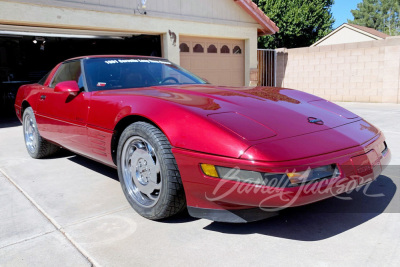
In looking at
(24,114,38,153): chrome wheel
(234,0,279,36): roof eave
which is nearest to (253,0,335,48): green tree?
(234,0,279,36): roof eave

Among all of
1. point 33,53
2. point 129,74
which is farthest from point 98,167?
point 33,53

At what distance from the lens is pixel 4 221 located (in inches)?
105

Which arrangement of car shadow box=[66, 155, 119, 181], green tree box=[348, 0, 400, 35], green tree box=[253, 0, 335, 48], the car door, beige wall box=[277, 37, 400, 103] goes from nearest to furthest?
the car door
car shadow box=[66, 155, 119, 181]
beige wall box=[277, 37, 400, 103]
green tree box=[253, 0, 335, 48]
green tree box=[348, 0, 400, 35]

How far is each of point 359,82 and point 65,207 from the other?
10646 millimetres

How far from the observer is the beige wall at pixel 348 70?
1038cm

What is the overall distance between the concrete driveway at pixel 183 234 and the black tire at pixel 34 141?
1.17m

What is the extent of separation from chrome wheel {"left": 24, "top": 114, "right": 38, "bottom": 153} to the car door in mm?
371

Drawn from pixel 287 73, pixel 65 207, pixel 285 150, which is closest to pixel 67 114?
pixel 65 207

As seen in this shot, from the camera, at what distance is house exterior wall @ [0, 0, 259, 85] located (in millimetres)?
7598

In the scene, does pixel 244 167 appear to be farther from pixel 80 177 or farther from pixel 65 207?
pixel 80 177

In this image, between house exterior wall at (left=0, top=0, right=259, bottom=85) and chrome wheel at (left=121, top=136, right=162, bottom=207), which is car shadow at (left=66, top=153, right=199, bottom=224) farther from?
house exterior wall at (left=0, top=0, right=259, bottom=85)

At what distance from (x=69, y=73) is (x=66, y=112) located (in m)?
0.62

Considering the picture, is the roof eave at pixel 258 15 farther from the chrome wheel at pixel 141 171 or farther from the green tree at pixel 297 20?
the green tree at pixel 297 20

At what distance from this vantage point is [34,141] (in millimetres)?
4629
